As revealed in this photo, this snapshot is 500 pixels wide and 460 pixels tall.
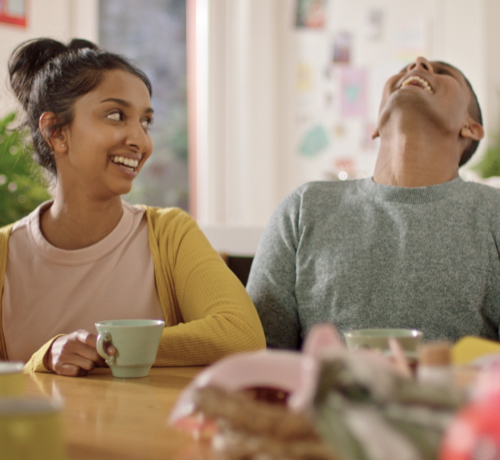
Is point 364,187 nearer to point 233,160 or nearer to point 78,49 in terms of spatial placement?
point 78,49

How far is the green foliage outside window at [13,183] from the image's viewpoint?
7.02ft

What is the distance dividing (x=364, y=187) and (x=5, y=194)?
5.10 ft

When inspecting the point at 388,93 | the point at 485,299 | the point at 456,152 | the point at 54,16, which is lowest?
the point at 485,299

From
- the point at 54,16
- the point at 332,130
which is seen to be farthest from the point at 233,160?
the point at 54,16

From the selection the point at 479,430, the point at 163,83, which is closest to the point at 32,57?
the point at 479,430

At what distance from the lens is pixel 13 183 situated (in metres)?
2.44

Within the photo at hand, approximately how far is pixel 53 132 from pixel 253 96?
2.68 m

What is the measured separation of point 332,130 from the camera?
3986mm

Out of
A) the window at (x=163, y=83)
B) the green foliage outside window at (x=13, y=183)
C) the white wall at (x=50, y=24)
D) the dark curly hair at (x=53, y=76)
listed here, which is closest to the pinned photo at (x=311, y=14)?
the window at (x=163, y=83)

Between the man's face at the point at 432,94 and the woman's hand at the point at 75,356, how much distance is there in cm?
97

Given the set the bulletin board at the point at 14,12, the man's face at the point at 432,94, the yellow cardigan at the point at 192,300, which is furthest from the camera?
the bulletin board at the point at 14,12

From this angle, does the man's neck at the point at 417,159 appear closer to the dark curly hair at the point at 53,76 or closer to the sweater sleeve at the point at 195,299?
the sweater sleeve at the point at 195,299

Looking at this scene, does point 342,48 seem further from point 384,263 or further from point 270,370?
point 270,370

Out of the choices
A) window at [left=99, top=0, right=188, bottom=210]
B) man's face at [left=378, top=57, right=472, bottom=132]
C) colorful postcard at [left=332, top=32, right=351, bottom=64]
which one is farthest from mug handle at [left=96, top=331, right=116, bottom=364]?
colorful postcard at [left=332, top=32, right=351, bottom=64]
